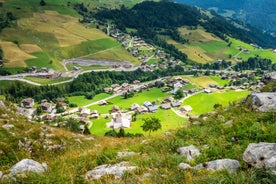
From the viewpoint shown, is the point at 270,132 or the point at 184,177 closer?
the point at 184,177

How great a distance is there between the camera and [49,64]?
160 m

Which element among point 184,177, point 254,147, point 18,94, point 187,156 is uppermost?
point 254,147

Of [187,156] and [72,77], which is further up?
[187,156]

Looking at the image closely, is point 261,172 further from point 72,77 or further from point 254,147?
point 72,77

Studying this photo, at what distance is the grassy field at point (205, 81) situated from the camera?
486ft

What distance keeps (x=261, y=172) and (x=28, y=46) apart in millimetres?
182415

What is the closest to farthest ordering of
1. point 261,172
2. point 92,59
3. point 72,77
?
point 261,172, point 72,77, point 92,59

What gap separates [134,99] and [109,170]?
115 metres

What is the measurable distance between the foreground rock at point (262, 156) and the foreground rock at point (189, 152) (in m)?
1.98

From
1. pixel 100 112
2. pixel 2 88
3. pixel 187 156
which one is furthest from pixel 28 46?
pixel 187 156

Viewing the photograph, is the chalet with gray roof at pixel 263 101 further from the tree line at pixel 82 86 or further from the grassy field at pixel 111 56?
the grassy field at pixel 111 56

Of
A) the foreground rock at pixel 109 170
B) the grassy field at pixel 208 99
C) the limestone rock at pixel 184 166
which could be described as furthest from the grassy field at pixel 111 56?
the limestone rock at pixel 184 166

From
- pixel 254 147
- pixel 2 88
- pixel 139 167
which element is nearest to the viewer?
pixel 254 147

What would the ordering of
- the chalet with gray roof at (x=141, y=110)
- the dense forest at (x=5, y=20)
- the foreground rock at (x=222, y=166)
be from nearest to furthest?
1. the foreground rock at (x=222, y=166)
2. the chalet with gray roof at (x=141, y=110)
3. the dense forest at (x=5, y=20)
